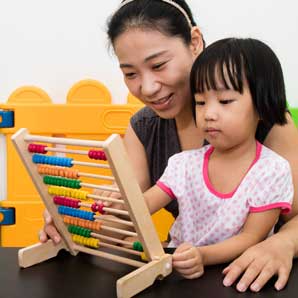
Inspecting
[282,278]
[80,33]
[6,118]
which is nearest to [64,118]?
[6,118]

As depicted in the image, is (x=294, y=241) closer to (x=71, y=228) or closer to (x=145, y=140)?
(x=71, y=228)

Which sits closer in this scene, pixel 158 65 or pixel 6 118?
pixel 158 65

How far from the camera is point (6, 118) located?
4.76 feet

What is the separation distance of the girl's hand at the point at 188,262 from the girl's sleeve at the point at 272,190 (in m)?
Answer: 0.13

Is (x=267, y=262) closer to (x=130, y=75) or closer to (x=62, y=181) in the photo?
(x=62, y=181)

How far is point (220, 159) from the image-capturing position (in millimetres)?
822

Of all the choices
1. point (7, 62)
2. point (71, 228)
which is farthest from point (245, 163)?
point (7, 62)

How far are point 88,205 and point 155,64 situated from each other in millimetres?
272

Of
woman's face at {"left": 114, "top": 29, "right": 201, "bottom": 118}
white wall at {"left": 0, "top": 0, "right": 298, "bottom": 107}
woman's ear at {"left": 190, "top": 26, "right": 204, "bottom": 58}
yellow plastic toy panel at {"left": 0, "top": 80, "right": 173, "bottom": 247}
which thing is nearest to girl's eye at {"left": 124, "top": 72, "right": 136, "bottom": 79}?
woman's face at {"left": 114, "top": 29, "right": 201, "bottom": 118}

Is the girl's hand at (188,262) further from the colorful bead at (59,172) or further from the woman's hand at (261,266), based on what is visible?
the colorful bead at (59,172)

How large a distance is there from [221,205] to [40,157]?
276mm

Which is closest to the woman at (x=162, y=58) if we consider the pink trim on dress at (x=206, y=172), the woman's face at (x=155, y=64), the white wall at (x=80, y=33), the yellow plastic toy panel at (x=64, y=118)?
the woman's face at (x=155, y=64)

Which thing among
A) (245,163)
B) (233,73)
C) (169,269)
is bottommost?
(169,269)

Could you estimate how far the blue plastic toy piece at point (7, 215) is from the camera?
149 centimetres
